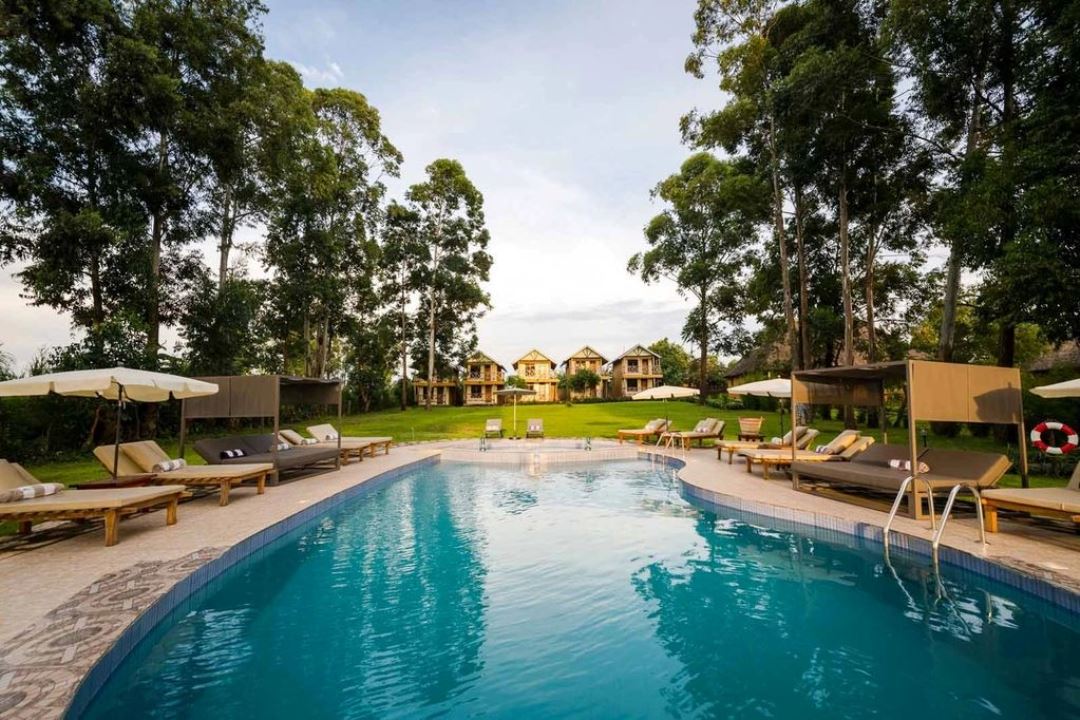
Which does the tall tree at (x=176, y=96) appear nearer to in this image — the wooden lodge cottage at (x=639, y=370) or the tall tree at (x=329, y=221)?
the tall tree at (x=329, y=221)

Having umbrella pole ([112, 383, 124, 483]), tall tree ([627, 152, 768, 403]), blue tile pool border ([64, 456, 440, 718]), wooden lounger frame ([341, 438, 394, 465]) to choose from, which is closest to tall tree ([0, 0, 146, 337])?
wooden lounger frame ([341, 438, 394, 465])

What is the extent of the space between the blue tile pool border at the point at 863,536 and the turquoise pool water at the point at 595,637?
0.16m

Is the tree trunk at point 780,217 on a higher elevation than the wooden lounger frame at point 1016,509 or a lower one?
higher

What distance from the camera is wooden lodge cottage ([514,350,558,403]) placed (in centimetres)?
6013

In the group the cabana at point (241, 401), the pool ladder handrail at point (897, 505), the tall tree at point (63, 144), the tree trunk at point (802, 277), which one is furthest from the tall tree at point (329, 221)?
the pool ladder handrail at point (897, 505)

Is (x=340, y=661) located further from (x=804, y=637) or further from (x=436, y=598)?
(x=804, y=637)

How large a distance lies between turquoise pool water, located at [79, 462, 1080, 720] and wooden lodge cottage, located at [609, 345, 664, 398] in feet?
174

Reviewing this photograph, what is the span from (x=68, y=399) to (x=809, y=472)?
62.5ft

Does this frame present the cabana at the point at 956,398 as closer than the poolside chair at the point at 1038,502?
No

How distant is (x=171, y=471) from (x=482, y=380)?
5065 cm

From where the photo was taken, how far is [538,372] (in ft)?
204

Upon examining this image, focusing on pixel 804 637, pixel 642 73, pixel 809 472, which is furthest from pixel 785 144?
pixel 804 637

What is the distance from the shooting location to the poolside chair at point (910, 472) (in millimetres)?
6531

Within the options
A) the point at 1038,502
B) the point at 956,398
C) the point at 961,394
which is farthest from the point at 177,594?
the point at 961,394
